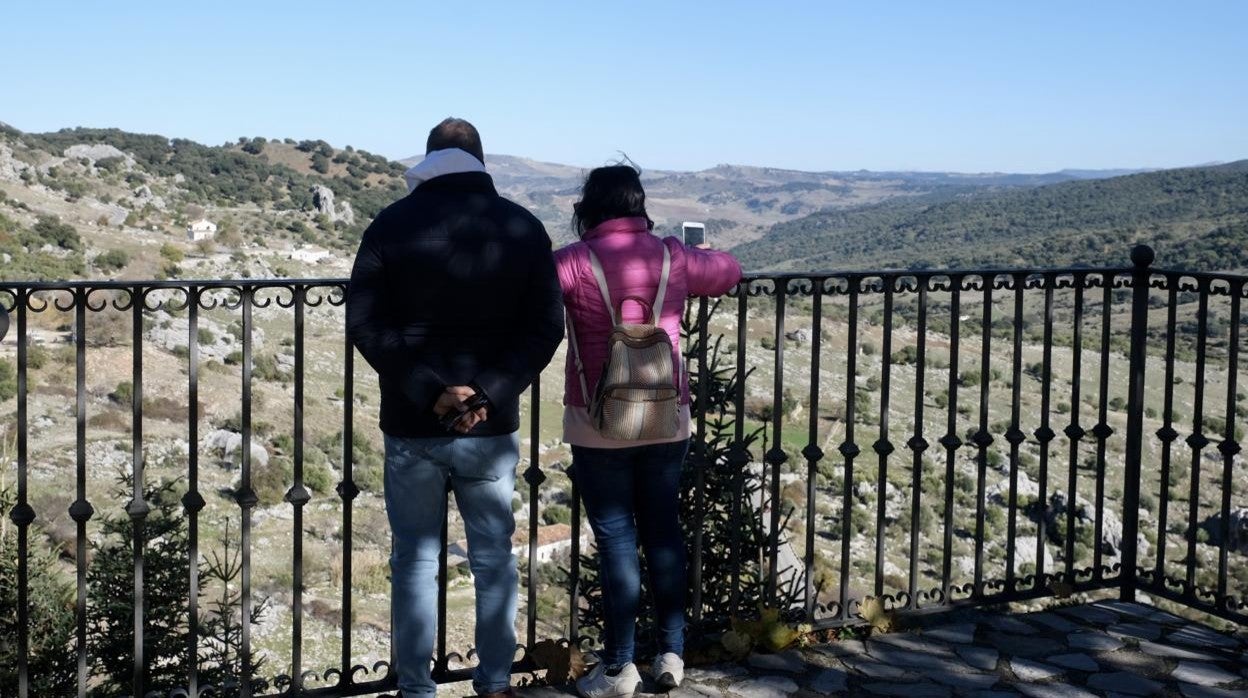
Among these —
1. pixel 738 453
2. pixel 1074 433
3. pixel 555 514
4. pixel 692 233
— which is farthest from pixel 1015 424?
pixel 555 514

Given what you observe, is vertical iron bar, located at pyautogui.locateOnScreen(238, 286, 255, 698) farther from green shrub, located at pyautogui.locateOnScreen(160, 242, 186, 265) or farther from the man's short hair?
green shrub, located at pyautogui.locateOnScreen(160, 242, 186, 265)

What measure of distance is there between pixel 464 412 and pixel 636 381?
55 cm

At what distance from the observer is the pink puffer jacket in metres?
3.61

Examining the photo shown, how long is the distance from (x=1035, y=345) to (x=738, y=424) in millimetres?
46844

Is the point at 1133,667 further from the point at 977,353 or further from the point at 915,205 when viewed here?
the point at 915,205

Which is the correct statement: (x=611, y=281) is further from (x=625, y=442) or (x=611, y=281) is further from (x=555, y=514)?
(x=555, y=514)

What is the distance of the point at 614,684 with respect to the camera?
13.2 feet

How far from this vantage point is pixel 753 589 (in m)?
5.01

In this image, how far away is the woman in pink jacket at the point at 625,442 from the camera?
11.9ft

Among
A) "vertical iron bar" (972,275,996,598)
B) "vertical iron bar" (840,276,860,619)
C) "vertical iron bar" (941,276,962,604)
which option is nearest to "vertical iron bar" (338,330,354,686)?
"vertical iron bar" (840,276,860,619)

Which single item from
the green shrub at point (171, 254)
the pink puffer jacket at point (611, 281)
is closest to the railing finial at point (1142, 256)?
the pink puffer jacket at point (611, 281)

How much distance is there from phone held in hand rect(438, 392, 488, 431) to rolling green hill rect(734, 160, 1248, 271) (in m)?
49.3

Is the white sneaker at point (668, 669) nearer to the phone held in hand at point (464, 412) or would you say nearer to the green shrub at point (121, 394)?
the phone held in hand at point (464, 412)

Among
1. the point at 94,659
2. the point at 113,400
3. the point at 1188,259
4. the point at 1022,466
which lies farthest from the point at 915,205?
the point at 94,659
